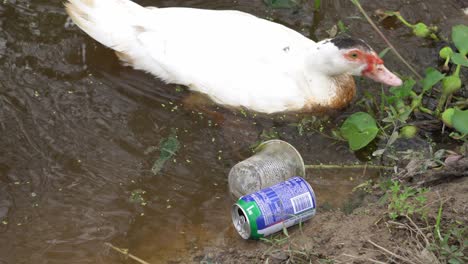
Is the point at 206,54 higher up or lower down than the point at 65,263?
higher up

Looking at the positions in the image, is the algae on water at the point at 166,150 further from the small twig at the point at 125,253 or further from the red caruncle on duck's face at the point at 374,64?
the red caruncle on duck's face at the point at 374,64

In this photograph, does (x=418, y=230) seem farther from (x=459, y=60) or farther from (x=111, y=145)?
(x=111, y=145)

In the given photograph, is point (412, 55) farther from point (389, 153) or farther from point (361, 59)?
point (389, 153)

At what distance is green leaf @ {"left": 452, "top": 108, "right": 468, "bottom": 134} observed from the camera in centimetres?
395

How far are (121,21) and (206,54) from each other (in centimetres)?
63

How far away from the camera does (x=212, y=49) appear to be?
443 cm

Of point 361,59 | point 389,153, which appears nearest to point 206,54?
point 361,59

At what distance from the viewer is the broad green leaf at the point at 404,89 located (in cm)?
433

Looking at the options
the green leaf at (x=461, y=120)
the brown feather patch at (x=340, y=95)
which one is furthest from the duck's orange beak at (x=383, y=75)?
the green leaf at (x=461, y=120)

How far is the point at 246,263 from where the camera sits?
11.1 feet

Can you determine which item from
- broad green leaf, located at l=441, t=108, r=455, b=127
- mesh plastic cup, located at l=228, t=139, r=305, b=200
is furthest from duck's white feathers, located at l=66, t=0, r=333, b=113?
broad green leaf, located at l=441, t=108, r=455, b=127

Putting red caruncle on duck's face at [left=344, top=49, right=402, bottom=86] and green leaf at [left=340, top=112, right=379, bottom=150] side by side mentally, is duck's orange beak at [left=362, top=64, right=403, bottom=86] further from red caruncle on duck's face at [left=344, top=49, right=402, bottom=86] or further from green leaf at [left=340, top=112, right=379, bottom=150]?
green leaf at [left=340, top=112, right=379, bottom=150]

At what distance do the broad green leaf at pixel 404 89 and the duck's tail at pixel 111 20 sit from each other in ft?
5.58

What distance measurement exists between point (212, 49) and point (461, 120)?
1565 millimetres
